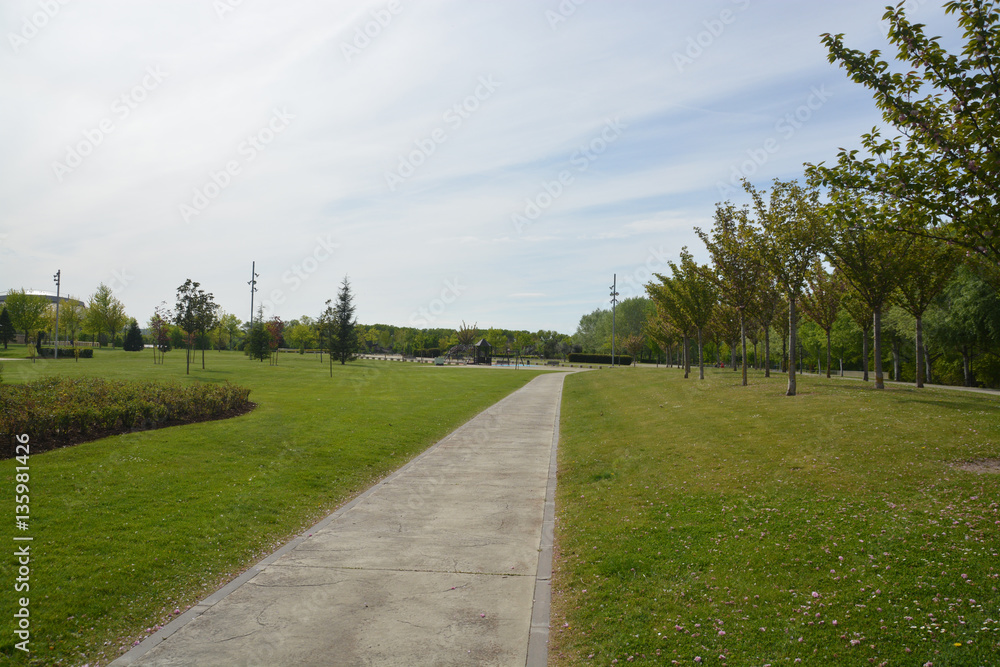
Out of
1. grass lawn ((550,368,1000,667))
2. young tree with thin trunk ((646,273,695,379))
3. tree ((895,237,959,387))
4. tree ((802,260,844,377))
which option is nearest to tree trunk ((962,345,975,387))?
tree ((802,260,844,377))

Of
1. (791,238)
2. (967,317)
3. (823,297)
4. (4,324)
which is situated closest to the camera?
(791,238)

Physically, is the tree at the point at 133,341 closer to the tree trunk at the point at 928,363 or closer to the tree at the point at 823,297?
the tree at the point at 823,297

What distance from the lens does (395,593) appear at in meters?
5.43

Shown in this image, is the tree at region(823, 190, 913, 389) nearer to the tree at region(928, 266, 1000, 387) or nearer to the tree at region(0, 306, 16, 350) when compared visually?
the tree at region(928, 266, 1000, 387)

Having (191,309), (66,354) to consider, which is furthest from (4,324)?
(191,309)

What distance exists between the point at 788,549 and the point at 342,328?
56980mm

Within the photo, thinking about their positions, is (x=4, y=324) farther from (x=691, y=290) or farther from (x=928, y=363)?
(x=928, y=363)

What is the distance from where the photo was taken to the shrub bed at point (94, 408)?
10.4 meters

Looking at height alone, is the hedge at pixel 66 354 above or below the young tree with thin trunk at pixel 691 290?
below

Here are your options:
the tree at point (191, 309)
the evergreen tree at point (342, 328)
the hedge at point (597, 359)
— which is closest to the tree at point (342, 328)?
the evergreen tree at point (342, 328)

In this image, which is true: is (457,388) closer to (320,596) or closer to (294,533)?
(294,533)

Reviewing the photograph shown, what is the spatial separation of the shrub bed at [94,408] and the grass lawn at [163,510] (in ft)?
2.19

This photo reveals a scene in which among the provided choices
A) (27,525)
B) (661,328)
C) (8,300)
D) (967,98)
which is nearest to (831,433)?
(967,98)

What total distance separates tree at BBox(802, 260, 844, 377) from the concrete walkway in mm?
25386
